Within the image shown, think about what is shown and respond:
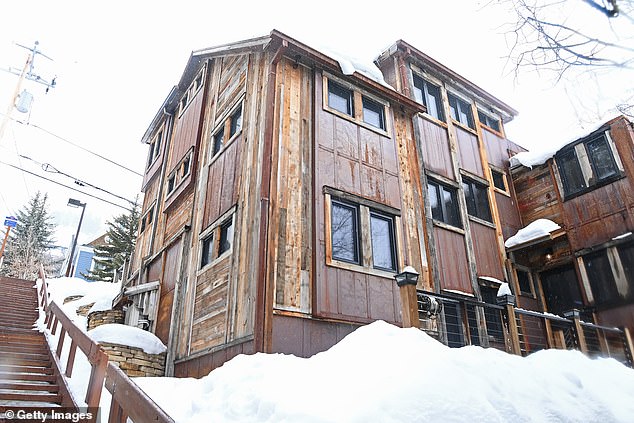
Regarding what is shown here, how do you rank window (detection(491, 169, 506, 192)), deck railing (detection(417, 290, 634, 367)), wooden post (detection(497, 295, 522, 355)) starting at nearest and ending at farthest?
wooden post (detection(497, 295, 522, 355)) < deck railing (detection(417, 290, 634, 367)) < window (detection(491, 169, 506, 192))

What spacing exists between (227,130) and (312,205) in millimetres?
3844

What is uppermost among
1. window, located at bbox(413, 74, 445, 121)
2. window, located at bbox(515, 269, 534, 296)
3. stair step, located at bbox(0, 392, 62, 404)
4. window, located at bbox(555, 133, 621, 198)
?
window, located at bbox(413, 74, 445, 121)

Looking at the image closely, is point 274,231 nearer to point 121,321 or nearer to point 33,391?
point 33,391

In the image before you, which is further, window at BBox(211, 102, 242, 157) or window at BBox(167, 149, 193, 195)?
window at BBox(167, 149, 193, 195)

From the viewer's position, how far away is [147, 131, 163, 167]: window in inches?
711

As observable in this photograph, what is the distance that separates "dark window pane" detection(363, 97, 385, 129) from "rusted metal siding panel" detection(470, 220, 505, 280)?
4.04 m

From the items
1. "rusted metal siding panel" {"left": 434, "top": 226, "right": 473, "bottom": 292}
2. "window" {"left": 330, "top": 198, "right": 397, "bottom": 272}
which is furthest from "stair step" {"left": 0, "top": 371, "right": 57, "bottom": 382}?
"rusted metal siding panel" {"left": 434, "top": 226, "right": 473, "bottom": 292}

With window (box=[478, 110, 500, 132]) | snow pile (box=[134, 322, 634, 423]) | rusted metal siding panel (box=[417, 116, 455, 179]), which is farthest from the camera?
window (box=[478, 110, 500, 132])

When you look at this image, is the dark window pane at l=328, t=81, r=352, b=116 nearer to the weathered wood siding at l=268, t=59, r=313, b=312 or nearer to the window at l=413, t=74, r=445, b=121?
the weathered wood siding at l=268, t=59, r=313, b=312

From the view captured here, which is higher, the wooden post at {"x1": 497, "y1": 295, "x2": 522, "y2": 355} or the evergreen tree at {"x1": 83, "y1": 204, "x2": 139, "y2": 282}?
the evergreen tree at {"x1": 83, "y1": 204, "x2": 139, "y2": 282}

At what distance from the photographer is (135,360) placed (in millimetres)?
9812

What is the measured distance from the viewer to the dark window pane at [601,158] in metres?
11.6

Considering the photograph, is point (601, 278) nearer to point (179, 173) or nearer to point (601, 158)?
point (601, 158)

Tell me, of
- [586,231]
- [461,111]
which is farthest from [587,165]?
[461,111]
